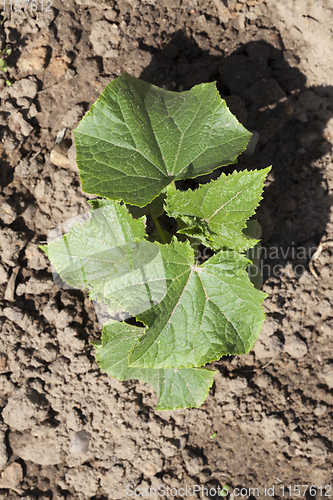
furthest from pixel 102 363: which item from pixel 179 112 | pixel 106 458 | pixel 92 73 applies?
pixel 92 73

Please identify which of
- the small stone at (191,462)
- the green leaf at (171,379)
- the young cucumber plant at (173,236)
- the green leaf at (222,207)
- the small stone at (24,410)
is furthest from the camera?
the small stone at (191,462)

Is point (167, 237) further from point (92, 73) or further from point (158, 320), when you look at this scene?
point (92, 73)

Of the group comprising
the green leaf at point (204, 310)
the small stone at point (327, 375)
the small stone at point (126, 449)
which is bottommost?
the small stone at point (126, 449)

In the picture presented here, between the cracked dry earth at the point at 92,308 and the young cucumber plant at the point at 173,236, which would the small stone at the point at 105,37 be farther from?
the young cucumber plant at the point at 173,236

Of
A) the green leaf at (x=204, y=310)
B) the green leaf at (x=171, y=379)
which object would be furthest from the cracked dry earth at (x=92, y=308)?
the green leaf at (x=204, y=310)

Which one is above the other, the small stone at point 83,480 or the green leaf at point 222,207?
the green leaf at point 222,207

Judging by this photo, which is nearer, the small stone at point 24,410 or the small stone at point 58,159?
the small stone at point 24,410

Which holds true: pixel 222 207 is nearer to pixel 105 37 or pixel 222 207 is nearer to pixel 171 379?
pixel 171 379
